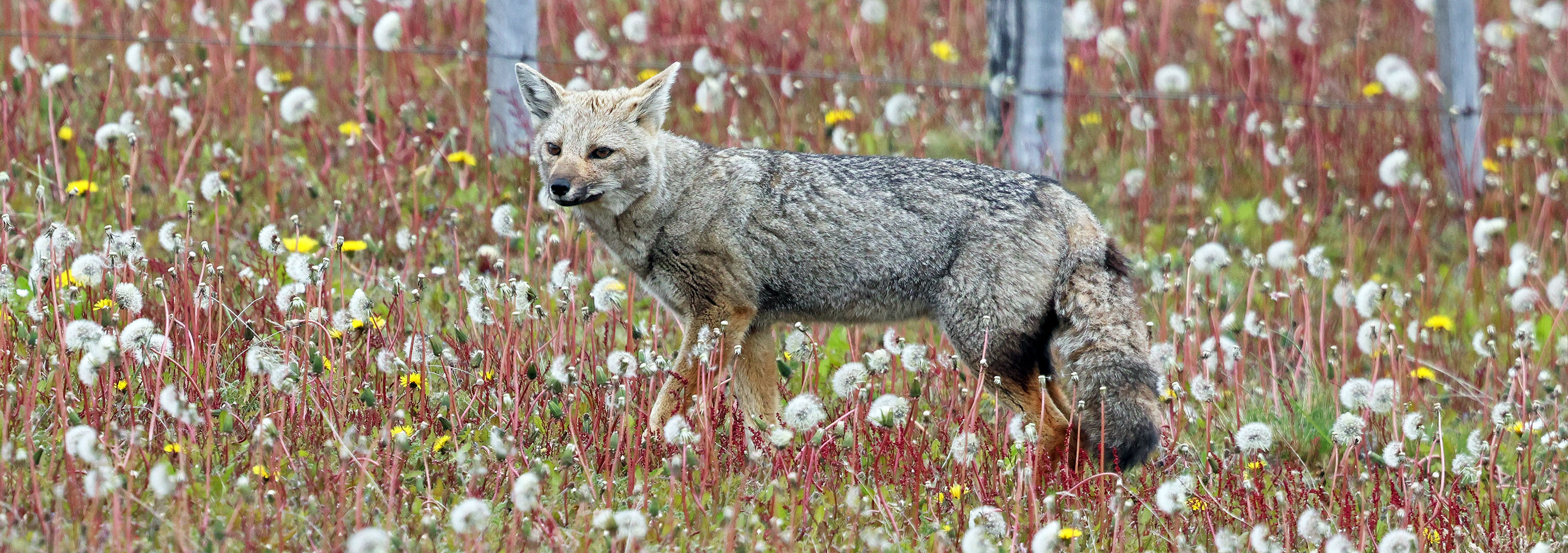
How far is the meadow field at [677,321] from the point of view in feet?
12.9

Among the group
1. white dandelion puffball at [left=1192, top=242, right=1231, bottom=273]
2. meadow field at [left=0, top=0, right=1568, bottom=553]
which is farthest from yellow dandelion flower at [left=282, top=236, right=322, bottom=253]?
white dandelion puffball at [left=1192, top=242, right=1231, bottom=273]

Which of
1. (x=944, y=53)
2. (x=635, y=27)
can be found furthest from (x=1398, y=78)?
(x=635, y=27)

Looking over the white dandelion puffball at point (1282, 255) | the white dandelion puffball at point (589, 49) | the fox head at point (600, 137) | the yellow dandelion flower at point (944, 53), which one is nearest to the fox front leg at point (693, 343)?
the fox head at point (600, 137)

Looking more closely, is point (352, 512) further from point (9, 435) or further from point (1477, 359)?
point (1477, 359)

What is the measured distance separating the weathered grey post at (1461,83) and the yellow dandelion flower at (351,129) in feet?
19.4

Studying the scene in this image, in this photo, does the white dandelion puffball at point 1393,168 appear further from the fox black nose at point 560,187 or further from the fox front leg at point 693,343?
the fox black nose at point 560,187

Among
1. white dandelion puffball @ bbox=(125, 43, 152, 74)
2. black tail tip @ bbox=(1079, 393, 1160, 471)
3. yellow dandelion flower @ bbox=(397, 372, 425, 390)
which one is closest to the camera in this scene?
yellow dandelion flower @ bbox=(397, 372, 425, 390)

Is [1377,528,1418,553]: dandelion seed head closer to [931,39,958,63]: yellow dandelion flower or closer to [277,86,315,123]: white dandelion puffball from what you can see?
[277,86,315,123]: white dandelion puffball

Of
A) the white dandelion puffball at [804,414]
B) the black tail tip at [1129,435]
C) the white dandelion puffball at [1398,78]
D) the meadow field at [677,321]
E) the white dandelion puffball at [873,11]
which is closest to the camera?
the meadow field at [677,321]

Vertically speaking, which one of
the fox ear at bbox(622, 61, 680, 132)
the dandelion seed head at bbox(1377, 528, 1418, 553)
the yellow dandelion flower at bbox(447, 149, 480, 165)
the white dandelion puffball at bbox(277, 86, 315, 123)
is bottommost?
the dandelion seed head at bbox(1377, 528, 1418, 553)

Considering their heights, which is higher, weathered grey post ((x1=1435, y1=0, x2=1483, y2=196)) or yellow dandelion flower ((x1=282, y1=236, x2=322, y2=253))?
weathered grey post ((x1=1435, y1=0, x2=1483, y2=196))

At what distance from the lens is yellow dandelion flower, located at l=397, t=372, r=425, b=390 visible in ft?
14.4

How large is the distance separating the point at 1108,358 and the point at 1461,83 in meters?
4.58

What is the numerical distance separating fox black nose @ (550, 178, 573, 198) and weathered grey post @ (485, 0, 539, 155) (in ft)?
8.08
